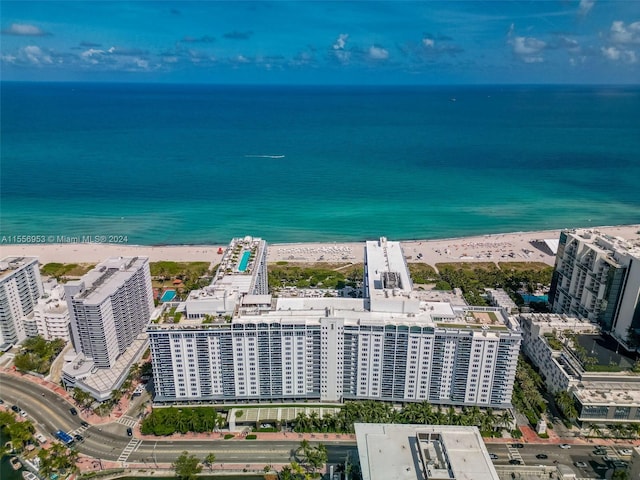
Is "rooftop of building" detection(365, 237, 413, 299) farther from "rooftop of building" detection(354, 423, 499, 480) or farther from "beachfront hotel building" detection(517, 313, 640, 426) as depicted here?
"beachfront hotel building" detection(517, 313, 640, 426)

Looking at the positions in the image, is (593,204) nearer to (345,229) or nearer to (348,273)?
(345,229)

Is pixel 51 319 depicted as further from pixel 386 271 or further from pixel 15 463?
pixel 386 271

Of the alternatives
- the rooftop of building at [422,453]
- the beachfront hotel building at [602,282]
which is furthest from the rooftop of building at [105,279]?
the beachfront hotel building at [602,282]

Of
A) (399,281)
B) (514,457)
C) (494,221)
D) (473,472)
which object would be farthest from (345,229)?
(473,472)

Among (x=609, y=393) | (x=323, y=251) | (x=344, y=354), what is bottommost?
(x=323, y=251)

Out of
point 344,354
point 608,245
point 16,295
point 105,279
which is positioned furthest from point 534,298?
point 16,295

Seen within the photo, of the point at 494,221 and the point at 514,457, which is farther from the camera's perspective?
the point at 494,221

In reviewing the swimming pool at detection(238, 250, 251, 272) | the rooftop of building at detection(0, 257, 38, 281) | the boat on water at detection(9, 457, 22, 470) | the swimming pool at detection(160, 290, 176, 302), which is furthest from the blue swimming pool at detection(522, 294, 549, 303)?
the rooftop of building at detection(0, 257, 38, 281)

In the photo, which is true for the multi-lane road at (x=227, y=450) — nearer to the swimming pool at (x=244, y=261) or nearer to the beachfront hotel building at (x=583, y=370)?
the beachfront hotel building at (x=583, y=370)
